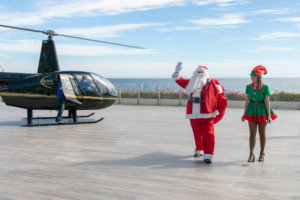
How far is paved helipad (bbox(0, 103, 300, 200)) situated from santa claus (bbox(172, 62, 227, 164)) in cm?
38

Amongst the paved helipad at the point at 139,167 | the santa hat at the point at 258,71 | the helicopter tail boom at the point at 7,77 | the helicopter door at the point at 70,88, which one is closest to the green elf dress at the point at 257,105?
the santa hat at the point at 258,71

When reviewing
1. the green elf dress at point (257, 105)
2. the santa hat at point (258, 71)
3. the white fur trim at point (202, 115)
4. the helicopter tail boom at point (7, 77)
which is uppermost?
the santa hat at point (258, 71)

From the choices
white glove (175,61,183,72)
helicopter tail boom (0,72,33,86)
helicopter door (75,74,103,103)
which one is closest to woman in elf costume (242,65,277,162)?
white glove (175,61,183,72)

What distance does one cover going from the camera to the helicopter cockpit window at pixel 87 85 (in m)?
11.1

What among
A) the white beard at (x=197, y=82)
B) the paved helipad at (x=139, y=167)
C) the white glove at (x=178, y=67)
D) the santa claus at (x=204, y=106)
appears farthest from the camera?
the white glove at (x=178, y=67)

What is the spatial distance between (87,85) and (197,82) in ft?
18.9

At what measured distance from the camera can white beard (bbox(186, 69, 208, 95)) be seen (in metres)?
6.19

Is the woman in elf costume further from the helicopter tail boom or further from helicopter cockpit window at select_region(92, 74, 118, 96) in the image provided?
the helicopter tail boom

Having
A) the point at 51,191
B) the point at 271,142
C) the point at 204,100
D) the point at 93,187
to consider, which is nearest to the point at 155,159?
the point at 204,100

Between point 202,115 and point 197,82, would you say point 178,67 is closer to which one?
point 197,82

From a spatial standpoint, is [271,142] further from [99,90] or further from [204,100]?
[99,90]

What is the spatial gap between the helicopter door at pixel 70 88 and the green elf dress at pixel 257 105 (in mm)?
6611

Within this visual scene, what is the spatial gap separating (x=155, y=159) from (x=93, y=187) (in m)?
1.91

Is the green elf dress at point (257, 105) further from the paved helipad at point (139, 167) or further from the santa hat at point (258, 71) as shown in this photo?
the paved helipad at point (139, 167)
